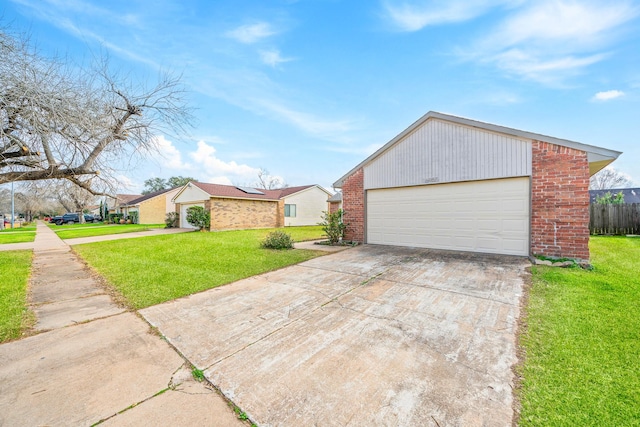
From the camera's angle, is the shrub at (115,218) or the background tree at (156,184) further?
the background tree at (156,184)

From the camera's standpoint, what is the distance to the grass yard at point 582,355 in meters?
1.78

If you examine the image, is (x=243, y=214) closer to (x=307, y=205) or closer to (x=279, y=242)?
(x=307, y=205)

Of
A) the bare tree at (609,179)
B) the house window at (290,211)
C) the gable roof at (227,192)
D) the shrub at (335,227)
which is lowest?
the shrub at (335,227)

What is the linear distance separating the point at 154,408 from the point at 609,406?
10.4 feet

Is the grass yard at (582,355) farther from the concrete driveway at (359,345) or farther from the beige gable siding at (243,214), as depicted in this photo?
the beige gable siding at (243,214)

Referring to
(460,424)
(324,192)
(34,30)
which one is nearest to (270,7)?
(34,30)

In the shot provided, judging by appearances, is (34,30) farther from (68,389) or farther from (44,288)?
(68,389)

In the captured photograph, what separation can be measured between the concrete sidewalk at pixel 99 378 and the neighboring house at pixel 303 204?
18.8 m

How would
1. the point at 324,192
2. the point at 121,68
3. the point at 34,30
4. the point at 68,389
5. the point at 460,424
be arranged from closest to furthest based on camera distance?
1. the point at 460,424
2. the point at 68,389
3. the point at 34,30
4. the point at 121,68
5. the point at 324,192

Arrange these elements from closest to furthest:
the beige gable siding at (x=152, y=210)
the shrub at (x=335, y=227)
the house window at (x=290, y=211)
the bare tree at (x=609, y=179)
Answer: the shrub at (x=335, y=227) < the house window at (x=290, y=211) < the beige gable siding at (x=152, y=210) < the bare tree at (x=609, y=179)

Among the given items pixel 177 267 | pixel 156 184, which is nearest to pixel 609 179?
pixel 177 267

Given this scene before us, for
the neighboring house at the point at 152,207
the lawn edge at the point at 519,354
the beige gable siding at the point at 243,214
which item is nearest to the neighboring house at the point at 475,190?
the lawn edge at the point at 519,354

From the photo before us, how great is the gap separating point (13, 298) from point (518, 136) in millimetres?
10948

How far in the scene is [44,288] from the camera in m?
5.07
